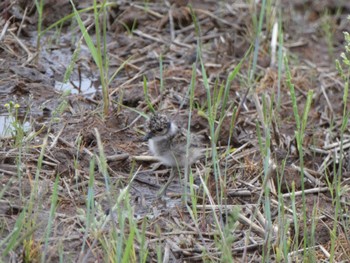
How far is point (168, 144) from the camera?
543 centimetres

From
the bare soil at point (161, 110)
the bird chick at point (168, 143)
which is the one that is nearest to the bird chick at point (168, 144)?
the bird chick at point (168, 143)

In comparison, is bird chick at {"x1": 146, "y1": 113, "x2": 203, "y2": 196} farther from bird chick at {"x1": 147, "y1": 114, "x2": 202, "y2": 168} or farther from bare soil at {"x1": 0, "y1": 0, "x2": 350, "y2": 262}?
bare soil at {"x1": 0, "y1": 0, "x2": 350, "y2": 262}

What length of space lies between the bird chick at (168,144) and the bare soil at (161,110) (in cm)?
21

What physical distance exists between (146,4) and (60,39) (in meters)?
1.03

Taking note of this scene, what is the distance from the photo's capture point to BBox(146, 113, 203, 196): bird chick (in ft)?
17.8

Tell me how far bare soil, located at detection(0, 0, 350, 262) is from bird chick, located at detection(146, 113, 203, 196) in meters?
0.21

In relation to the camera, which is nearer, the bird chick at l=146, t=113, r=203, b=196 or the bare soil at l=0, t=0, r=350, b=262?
the bare soil at l=0, t=0, r=350, b=262

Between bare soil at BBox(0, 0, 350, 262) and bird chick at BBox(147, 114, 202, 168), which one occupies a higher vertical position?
bird chick at BBox(147, 114, 202, 168)

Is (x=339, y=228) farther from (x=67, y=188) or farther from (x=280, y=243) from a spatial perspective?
(x=67, y=188)

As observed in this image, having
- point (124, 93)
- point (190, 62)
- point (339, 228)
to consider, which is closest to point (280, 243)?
point (339, 228)

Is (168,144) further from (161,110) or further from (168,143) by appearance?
(161,110)

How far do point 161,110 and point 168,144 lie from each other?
1116 millimetres

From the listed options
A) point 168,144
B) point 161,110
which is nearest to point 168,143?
point 168,144

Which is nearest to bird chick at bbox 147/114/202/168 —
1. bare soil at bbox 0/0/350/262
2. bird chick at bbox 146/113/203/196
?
bird chick at bbox 146/113/203/196
